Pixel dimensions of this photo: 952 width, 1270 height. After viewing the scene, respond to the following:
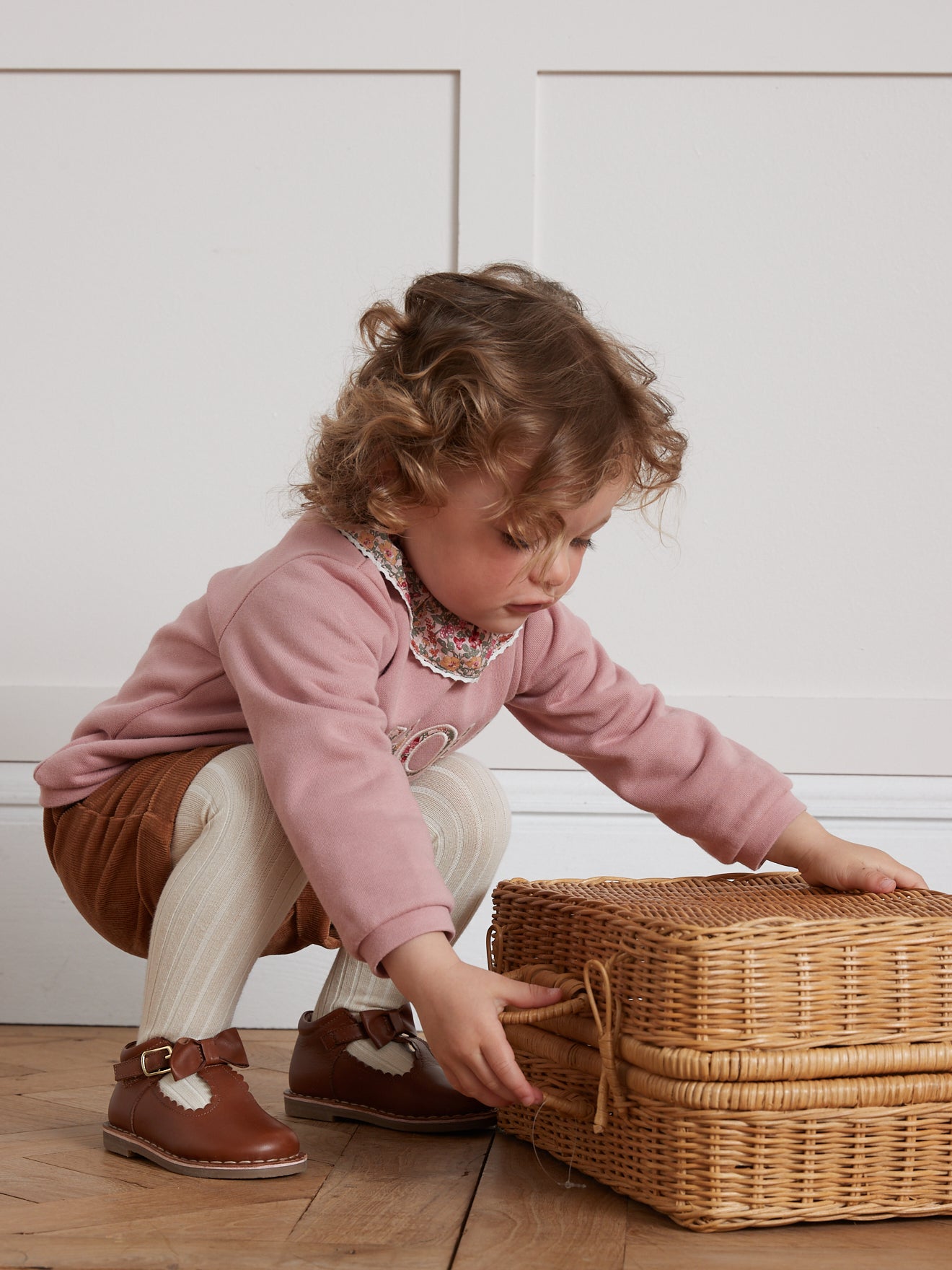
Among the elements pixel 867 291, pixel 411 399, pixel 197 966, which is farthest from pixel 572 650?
pixel 867 291

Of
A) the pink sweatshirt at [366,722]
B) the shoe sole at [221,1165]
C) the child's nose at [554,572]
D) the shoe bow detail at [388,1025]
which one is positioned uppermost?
the child's nose at [554,572]

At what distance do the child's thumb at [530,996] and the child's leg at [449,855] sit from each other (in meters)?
0.22

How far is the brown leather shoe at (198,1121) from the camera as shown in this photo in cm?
78

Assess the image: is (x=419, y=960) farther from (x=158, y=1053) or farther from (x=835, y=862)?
(x=835, y=862)

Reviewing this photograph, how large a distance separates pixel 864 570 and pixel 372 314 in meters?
0.74

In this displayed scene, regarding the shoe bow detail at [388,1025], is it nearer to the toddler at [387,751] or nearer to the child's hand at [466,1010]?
the toddler at [387,751]

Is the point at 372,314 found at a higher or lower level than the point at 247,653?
higher

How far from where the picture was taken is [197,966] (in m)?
0.83

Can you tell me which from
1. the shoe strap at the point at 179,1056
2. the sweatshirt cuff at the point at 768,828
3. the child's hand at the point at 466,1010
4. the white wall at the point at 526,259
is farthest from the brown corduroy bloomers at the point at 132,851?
the white wall at the point at 526,259

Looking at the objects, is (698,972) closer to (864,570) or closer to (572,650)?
(572,650)

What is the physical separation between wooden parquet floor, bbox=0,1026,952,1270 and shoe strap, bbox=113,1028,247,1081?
60mm

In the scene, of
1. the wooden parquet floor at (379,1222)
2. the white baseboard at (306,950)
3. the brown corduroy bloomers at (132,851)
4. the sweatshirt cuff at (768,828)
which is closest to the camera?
the wooden parquet floor at (379,1222)

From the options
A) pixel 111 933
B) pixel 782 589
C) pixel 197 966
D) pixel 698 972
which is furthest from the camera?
pixel 782 589

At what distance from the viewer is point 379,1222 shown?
2.33 ft
